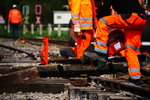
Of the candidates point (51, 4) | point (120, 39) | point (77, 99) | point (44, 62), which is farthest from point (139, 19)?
point (51, 4)

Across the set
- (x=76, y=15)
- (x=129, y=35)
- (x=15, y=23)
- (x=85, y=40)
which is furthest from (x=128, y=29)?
(x=15, y=23)

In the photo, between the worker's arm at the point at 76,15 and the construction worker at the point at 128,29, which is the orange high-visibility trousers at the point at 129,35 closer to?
the construction worker at the point at 128,29

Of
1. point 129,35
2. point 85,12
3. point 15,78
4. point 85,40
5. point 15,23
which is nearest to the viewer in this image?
point 129,35

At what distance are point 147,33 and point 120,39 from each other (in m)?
3.80

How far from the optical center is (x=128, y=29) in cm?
662

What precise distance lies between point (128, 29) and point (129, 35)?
0.09 meters

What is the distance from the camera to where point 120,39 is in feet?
23.4

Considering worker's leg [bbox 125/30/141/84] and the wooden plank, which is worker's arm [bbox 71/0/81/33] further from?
worker's leg [bbox 125/30/141/84]

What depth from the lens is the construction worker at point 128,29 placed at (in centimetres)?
640

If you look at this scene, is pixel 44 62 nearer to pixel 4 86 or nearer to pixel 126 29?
pixel 4 86

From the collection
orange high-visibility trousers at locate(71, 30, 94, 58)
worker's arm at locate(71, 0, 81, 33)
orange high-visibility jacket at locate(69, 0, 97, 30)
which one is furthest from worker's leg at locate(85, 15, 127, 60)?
orange high-visibility trousers at locate(71, 30, 94, 58)

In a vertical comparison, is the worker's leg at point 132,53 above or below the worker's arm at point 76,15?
below

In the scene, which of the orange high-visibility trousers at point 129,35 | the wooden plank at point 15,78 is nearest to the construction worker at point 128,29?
the orange high-visibility trousers at point 129,35

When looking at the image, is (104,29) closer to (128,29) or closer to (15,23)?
(128,29)
